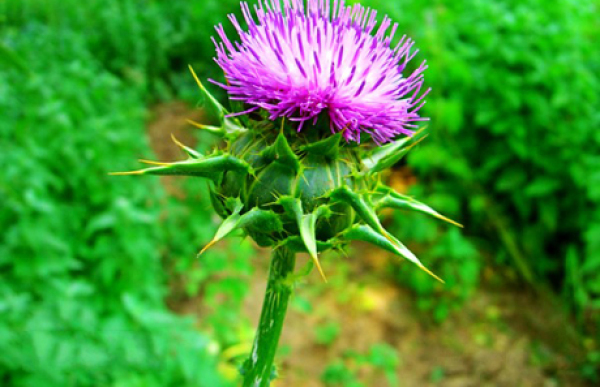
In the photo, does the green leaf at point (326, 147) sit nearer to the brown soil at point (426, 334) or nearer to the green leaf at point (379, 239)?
the green leaf at point (379, 239)

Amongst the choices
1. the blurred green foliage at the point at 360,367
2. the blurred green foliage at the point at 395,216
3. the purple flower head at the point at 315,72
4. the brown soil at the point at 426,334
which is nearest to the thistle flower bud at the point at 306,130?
the purple flower head at the point at 315,72

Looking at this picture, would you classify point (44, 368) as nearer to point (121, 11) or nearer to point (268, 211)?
point (268, 211)

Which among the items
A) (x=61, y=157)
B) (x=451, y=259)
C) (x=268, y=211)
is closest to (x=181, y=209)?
(x=61, y=157)

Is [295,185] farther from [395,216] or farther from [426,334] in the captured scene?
[395,216]

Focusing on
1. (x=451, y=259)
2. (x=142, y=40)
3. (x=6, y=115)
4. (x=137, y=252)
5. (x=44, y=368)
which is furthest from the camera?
(x=142, y=40)

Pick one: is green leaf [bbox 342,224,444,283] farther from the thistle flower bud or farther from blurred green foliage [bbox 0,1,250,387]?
blurred green foliage [bbox 0,1,250,387]
